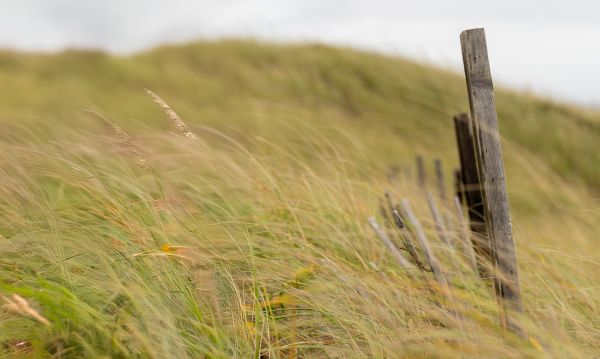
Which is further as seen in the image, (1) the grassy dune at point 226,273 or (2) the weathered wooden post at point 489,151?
(2) the weathered wooden post at point 489,151

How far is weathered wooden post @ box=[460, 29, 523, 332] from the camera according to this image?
7.68 feet

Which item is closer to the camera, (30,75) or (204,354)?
Answer: (204,354)

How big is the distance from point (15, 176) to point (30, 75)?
13.5 metres

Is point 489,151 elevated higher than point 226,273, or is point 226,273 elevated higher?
point 489,151

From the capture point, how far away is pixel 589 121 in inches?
517

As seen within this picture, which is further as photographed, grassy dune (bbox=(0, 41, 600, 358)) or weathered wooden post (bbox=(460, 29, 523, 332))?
weathered wooden post (bbox=(460, 29, 523, 332))

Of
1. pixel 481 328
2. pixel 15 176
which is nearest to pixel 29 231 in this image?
pixel 15 176

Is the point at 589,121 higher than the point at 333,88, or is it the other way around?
the point at 333,88

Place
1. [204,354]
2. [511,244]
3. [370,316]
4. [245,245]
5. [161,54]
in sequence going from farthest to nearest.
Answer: [161,54] < [245,245] < [511,244] < [370,316] < [204,354]

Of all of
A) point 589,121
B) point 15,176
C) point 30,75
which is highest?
point 30,75

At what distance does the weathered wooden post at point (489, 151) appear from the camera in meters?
2.34

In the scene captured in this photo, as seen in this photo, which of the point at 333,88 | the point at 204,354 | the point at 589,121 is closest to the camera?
the point at 204,354

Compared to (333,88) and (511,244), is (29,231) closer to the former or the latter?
(511,244)

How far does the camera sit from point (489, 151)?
2.38 meters
